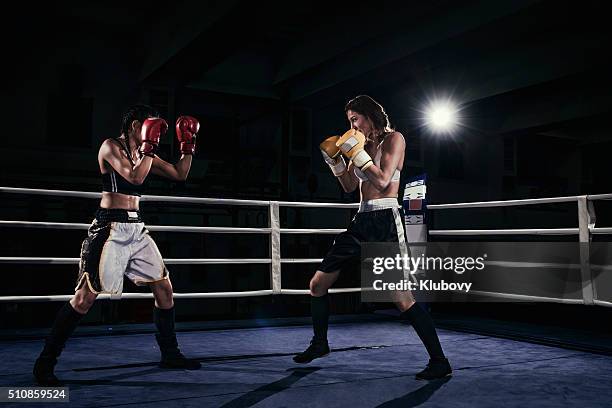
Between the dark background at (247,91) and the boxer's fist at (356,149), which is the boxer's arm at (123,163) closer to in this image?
the boxer's fist at (356,149)

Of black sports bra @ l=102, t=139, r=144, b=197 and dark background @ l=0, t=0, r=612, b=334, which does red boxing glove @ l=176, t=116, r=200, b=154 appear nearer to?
black sports bra @ l=102, t=139, r=144, b=197

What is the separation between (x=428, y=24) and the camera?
8.40 meters

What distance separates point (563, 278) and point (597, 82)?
4163 millimetres

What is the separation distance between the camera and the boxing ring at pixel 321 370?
99.0 inches

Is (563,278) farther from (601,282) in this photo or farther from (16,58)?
(16,58)

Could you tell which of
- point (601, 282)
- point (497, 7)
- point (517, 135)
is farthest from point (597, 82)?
point (497, 7)

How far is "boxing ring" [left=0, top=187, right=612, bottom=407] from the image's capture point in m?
2.51

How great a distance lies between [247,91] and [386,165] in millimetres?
9135

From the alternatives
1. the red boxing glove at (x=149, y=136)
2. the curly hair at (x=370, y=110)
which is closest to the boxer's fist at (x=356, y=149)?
the curly hair at (x=370, y=110)

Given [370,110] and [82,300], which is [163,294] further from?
[370,110]

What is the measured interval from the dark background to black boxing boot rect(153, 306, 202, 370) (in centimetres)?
459

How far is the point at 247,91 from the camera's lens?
1163 centimetres

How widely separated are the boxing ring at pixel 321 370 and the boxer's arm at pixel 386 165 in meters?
0.94

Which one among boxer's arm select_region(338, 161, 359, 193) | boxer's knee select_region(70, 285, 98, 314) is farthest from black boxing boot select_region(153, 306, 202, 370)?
boxer's arm select_region(338, 161, 359, 193)
